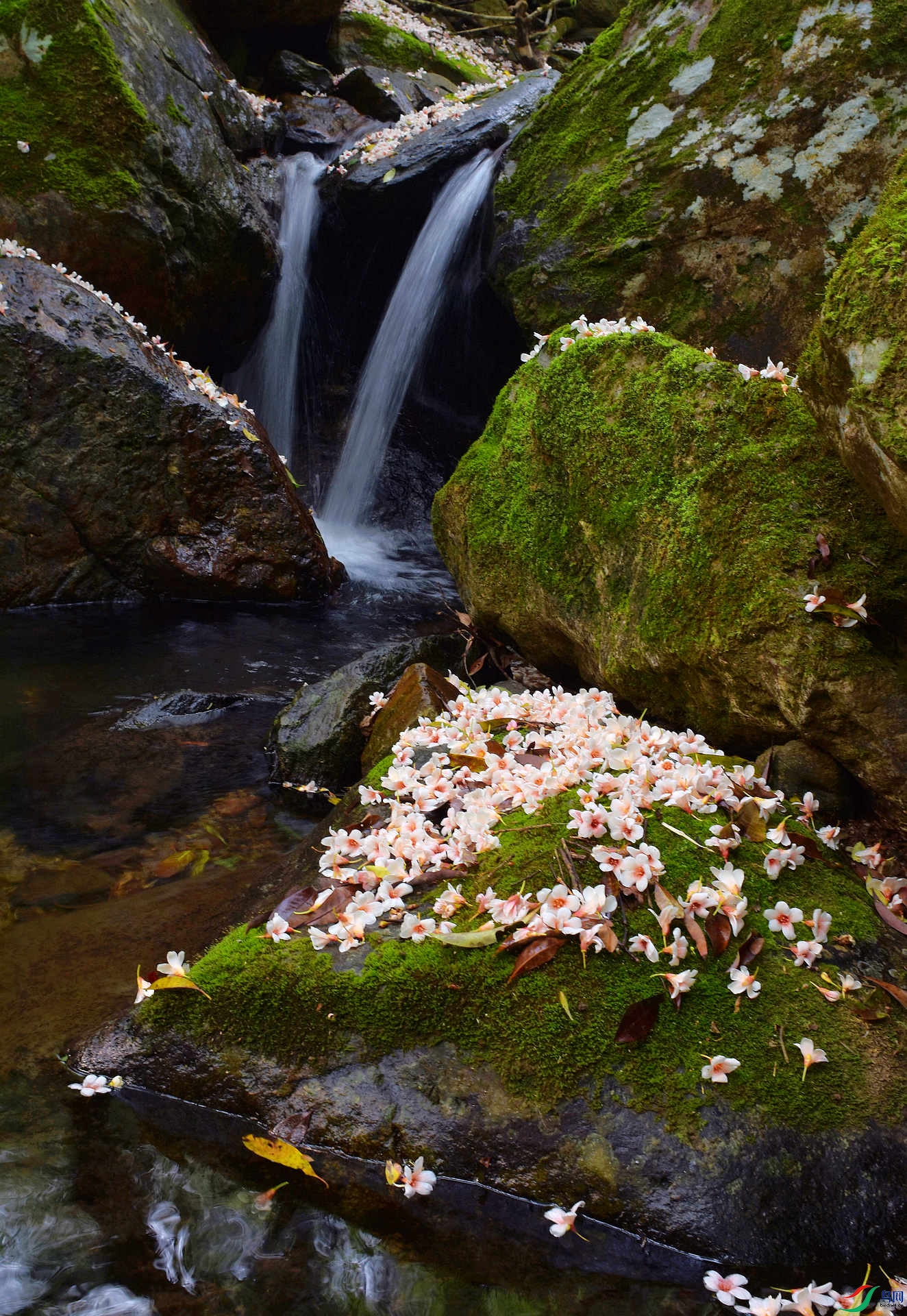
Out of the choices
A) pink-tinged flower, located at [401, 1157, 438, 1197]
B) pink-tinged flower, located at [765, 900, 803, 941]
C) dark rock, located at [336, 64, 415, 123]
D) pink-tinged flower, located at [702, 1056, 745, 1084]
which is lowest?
pink-tinged flower, located at [401, 1157, 438, 1197]

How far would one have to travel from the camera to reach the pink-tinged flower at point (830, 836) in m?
3.29

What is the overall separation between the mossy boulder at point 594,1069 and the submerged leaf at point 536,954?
0.03m

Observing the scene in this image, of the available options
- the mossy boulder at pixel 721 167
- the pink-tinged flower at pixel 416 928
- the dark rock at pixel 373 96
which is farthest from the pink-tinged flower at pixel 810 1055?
the dark rock at pixel 373 96

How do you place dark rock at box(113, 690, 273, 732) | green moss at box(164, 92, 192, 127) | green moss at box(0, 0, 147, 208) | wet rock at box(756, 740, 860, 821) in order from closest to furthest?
wet rock at box(756, 740, 860, 821) < dark rock at box(113, 690, 273, 732) < green moss at box(0, 0, 147, 208) < green moss at box(164, 92, 192, 127)

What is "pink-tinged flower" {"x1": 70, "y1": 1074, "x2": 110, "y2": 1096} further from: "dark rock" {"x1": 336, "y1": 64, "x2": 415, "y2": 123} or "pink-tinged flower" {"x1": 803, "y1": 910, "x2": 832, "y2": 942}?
"dark rock" {"x1": 336, "y1": 64, "x2": 415, "y2": 123}

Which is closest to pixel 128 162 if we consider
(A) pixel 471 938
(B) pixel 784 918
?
(A) pixel 471 938

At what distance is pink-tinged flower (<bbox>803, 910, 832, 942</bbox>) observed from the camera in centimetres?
282

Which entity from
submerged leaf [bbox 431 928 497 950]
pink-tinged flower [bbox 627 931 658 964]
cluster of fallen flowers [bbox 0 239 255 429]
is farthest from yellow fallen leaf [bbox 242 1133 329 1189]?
cluster of fallen flowers [bbox 0 239 255 429]

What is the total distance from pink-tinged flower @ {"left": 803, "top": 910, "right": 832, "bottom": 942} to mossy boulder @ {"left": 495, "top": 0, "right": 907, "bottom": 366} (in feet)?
15.5

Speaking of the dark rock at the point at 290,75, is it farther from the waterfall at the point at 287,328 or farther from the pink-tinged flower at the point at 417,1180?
the pink-tinged flower at the point at 417,1180

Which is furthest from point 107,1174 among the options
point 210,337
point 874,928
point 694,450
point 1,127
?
point 210,337

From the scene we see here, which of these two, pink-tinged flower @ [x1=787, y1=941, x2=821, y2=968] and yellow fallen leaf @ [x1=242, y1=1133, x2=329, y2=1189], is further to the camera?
pink-tinged flower @ [x1=787, y1=941, x2=821, y2=968]

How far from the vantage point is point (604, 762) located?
3604mm

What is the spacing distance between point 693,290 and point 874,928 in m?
5.32
